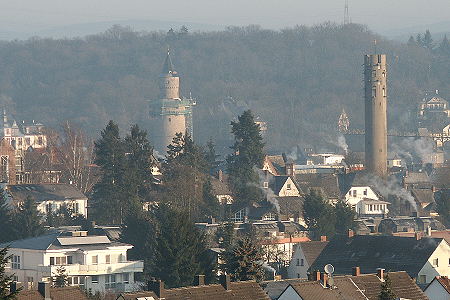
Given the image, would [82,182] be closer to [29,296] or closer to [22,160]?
[22,160]

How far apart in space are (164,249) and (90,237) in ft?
27.7

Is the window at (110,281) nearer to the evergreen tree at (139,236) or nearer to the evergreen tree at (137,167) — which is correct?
the evergreen tree at (139,236)

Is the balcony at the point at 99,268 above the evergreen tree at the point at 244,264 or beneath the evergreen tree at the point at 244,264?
beneath

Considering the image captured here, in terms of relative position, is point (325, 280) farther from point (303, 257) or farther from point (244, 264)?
point (303, 257)

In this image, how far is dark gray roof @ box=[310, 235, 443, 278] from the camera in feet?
215

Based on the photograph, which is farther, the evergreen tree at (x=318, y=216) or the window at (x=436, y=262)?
the evergreen tree at (x=318, y=216)

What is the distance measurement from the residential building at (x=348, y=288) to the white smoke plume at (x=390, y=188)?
54.0 m

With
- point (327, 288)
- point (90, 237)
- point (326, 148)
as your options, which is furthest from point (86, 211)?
point (326, 148)

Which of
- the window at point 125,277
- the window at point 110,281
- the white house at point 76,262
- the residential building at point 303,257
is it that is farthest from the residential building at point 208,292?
the residential building at point 303,257

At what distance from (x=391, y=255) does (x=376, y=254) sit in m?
0.72

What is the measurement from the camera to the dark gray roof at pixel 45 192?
308 ft

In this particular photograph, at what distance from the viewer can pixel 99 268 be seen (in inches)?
2633

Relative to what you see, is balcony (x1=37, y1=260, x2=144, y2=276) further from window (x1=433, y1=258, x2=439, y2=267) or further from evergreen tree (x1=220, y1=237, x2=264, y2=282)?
evergreen tree (x1=220, y1=237, x2=264, y2=282)

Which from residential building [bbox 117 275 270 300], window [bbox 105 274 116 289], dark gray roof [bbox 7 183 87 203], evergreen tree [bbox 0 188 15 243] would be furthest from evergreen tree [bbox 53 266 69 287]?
dark gray roof [bbox 7 183 87 203]
